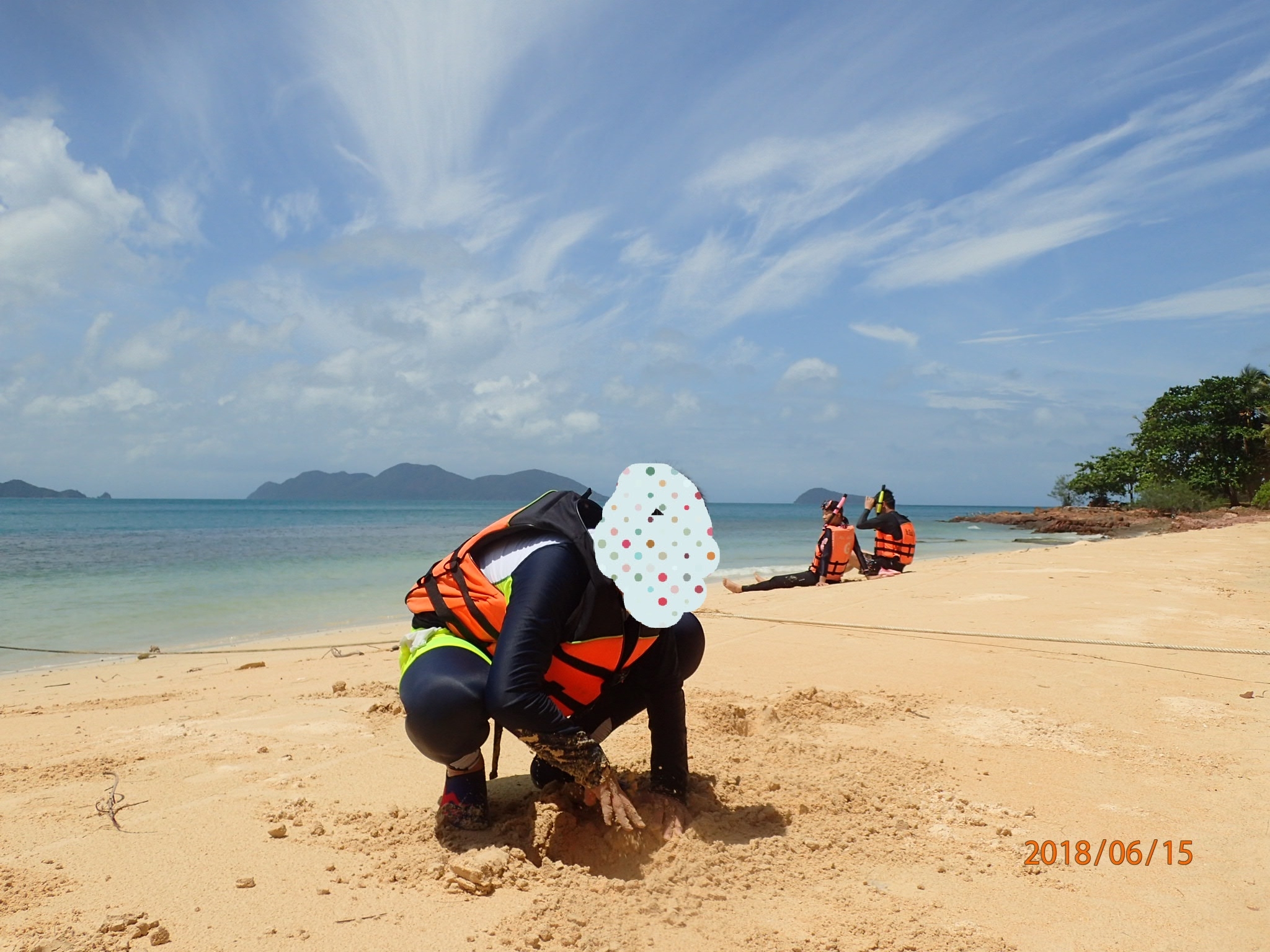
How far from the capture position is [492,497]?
14238 cm

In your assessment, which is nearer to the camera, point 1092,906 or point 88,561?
point 1092,906

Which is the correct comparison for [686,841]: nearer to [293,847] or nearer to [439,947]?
[439,947]

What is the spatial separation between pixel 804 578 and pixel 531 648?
9.79 m

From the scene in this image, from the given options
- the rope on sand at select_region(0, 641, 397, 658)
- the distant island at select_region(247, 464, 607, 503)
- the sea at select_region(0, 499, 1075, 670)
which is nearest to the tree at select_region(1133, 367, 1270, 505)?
the sea at select_region(0, 499, 1075, 670)

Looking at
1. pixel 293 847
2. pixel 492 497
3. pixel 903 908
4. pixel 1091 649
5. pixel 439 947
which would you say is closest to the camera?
pixel 439 947

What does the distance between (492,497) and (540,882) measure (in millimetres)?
142590

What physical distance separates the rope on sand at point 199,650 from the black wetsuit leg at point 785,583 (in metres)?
5.46

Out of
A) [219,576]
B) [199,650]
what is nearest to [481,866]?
[199,650]

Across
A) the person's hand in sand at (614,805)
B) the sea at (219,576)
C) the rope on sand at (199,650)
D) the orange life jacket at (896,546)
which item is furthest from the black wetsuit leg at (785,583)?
the person's hand in sand at (614,805)

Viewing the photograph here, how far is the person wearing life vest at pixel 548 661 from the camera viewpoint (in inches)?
83.1

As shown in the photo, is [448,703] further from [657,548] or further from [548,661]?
[657,548]

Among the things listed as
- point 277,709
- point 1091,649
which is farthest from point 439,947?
point 1091,649

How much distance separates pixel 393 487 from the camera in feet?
570

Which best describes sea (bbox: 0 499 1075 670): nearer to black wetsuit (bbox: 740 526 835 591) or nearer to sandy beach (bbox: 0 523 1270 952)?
black wetsuit (bbox: 740 526 835 591)
